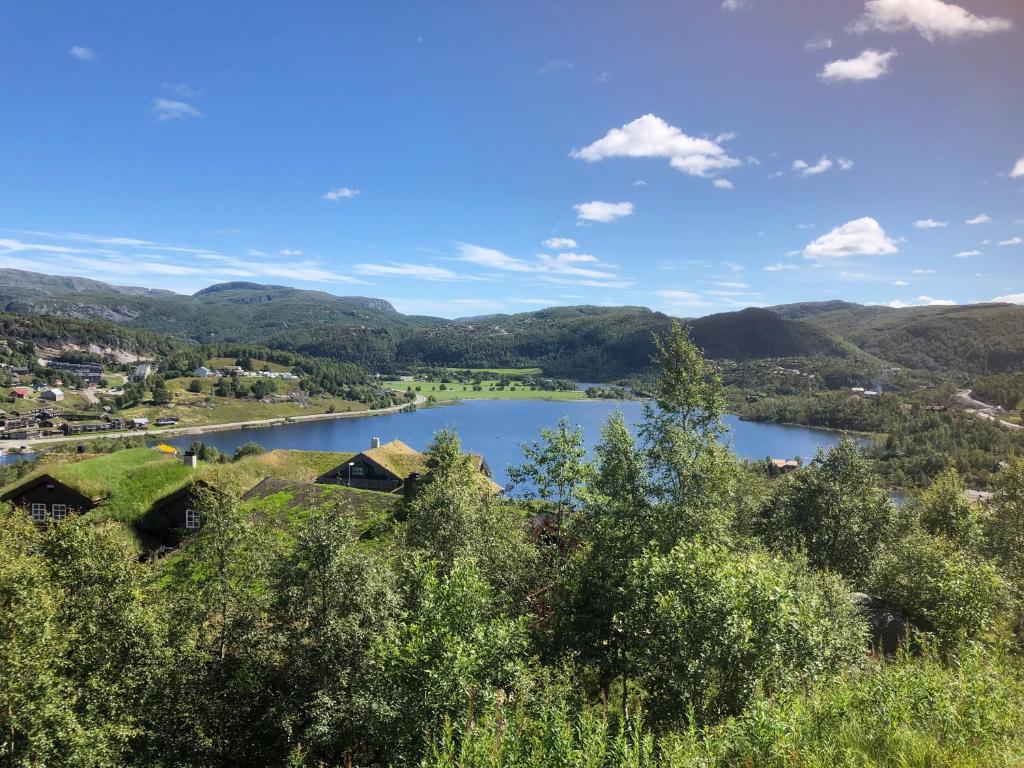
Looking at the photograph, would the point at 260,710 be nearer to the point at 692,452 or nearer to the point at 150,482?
the point at 692,452

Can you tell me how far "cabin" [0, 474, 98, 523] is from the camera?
3362 cm

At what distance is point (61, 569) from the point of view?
13148 millimetres

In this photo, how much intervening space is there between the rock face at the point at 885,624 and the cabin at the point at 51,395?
217657 mm

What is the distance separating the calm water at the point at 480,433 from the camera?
127750 millimetres

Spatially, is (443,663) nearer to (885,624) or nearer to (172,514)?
(885,624)

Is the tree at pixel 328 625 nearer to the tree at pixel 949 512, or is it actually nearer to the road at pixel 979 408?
the tree at pixel 949 512

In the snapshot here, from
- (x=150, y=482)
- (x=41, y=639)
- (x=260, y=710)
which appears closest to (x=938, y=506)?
(x=260, y=710)

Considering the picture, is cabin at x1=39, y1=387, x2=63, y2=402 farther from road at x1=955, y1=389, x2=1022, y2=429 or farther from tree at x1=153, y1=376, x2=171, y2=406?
road at x1=955, y1=389, x2=1022, y2=429

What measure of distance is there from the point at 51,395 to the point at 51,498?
582 ft

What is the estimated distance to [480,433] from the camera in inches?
5714

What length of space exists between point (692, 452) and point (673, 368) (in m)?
3.43

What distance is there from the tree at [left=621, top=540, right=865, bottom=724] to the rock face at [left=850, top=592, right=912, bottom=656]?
9554 mm

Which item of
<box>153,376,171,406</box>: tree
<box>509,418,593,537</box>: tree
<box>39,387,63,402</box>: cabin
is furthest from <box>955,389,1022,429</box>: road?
<box>39,387,63,402</box>: cabin

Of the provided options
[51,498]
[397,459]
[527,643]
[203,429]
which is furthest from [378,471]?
[203,429]
